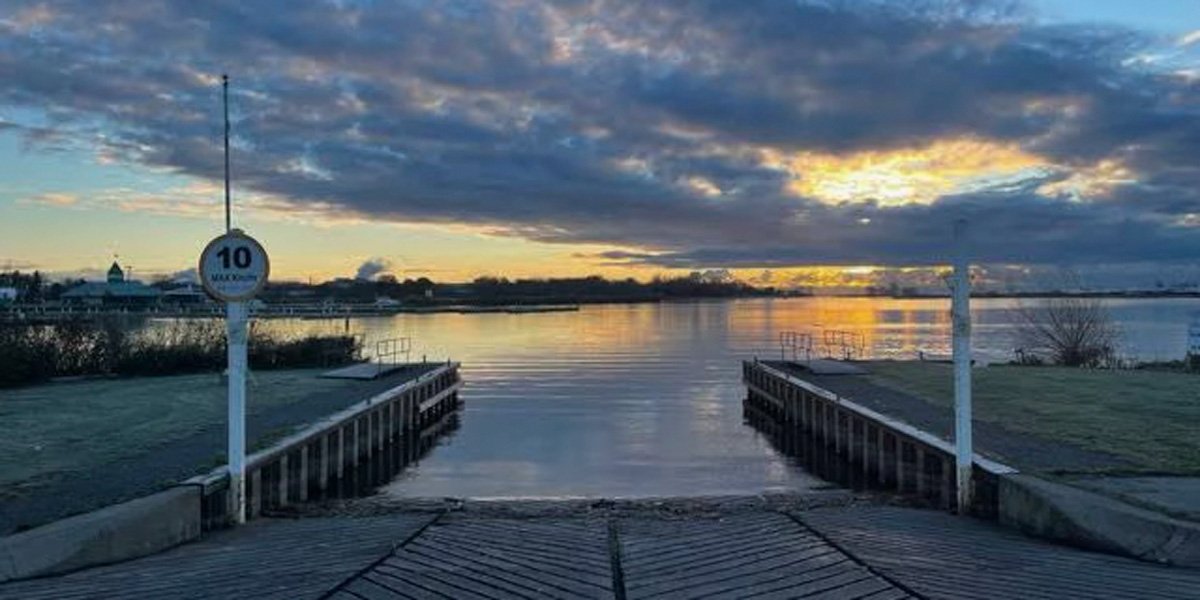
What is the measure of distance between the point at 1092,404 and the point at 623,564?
14.7 metres

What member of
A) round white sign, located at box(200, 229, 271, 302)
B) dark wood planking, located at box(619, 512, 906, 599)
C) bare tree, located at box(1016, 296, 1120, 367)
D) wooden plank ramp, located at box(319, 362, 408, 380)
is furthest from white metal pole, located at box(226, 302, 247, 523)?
bare tree, located at box(1016, 296, 1120, 367)

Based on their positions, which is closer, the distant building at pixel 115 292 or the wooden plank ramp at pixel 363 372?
the wooden plank ramp at pixel 363 372

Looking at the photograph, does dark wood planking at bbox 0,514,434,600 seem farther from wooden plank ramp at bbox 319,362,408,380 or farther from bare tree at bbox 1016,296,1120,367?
bare tree at bbox 1016,296,1120,367

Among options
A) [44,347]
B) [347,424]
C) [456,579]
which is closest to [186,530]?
[456,579]

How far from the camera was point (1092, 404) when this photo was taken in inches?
711

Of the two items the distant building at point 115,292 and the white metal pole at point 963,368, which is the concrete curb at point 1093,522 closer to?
Result: the white metal pole at point 963,368

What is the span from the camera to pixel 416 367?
1244 inches

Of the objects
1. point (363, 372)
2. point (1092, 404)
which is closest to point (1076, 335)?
point (1092, 404)

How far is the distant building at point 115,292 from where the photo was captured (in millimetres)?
129850

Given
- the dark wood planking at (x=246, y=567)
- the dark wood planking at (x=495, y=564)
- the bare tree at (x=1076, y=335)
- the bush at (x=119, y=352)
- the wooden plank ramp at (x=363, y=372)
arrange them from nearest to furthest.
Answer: the dark wood planking at (x=495, y=564)
the dark wood planking at (x=246, y=567)
the bush at (x=119, y=352)
the wooden plank ramp at (x=363, y=372)
the bare tree at (x=1076, y=335)

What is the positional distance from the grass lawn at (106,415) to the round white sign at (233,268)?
11.1 feet

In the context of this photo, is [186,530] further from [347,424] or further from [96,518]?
[347,424]

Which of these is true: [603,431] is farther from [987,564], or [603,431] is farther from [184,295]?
[184,295]

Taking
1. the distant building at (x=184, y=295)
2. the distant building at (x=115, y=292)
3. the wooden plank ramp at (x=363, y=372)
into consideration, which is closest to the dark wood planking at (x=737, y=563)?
the wooden plank ramp at (x=363, y=372)
